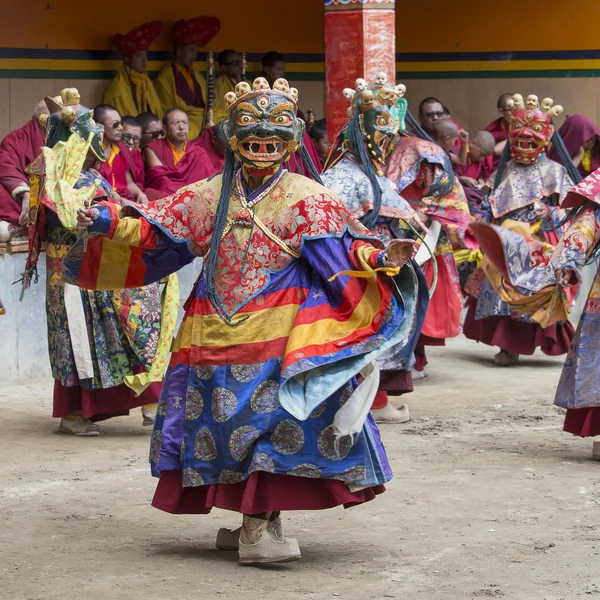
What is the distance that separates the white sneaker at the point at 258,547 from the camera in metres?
5.88

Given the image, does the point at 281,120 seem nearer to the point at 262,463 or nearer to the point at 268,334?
the point at 268,334

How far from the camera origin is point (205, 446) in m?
5.88

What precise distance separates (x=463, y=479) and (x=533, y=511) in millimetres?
744

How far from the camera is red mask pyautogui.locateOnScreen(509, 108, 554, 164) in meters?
10.3

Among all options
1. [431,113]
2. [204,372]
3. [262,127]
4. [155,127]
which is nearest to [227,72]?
[155,127]

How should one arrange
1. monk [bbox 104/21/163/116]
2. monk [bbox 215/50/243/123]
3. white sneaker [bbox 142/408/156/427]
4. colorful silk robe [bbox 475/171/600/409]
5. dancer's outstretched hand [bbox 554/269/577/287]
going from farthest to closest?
1. monk [bbox 215/50/243/123]
2. monk [bbox 104/21/163/116]
3. white sneaker [bbox 142/408/156/427]
4. colorful silk robe [bbox 475/171/600/409]
5. dancer's outstretched hand [bbox 554/269/577/287]

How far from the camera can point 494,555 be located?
6.04 m

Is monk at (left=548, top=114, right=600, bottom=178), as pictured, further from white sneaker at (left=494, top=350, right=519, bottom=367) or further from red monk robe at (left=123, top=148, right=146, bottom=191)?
red monk robe at (left=123, top=148, right=146, bottom=191)

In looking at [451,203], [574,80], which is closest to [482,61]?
[574,80]

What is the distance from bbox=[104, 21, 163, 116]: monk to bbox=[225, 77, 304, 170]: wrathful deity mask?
24.4ft

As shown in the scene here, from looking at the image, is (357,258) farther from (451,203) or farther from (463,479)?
(451,203)

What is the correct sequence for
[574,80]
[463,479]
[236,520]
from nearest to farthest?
[236,520] → [463,479] → [574,80]

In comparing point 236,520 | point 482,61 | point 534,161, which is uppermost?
point 482,61

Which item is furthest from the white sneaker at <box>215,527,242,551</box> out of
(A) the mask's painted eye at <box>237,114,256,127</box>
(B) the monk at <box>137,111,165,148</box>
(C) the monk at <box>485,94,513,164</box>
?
(C) the monk at <box>485,94,513,164</box>
